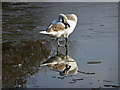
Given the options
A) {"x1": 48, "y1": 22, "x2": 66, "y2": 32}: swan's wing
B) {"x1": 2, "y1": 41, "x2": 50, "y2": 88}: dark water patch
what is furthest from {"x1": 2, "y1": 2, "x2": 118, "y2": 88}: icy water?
{"x1": 48, "y1": 22, "x2": 66, "y2": 32}: swan's wing

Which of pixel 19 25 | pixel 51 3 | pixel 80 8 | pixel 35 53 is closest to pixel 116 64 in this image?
pixel 35 53

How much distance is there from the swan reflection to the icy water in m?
0.05

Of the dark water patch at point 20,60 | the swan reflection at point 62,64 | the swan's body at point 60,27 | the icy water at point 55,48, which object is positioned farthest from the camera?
the swan's body at point 60,27

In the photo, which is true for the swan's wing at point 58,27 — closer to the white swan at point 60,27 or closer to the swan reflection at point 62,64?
the white swan at point 60,27

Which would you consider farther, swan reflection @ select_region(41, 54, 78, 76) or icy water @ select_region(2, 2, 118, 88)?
swan reflection @ select_region(41, 54, 78, 76)

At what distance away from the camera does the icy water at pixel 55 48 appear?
7.49 meters

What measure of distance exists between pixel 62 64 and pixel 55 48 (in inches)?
61.0

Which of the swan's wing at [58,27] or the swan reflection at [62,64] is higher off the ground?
the swan's wing at [58,27]

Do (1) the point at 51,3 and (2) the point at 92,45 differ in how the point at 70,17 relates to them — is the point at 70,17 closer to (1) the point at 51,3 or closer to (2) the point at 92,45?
(2) the point at 92,45

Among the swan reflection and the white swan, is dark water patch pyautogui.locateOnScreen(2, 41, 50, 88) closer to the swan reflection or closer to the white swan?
the swan reflection

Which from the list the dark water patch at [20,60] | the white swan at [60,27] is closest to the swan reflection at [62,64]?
the dark water patch at [20,60]

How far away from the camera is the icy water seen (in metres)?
7.49

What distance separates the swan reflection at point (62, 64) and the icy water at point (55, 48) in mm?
51

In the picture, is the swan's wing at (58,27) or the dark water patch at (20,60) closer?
the dark water patch at (20,60)
